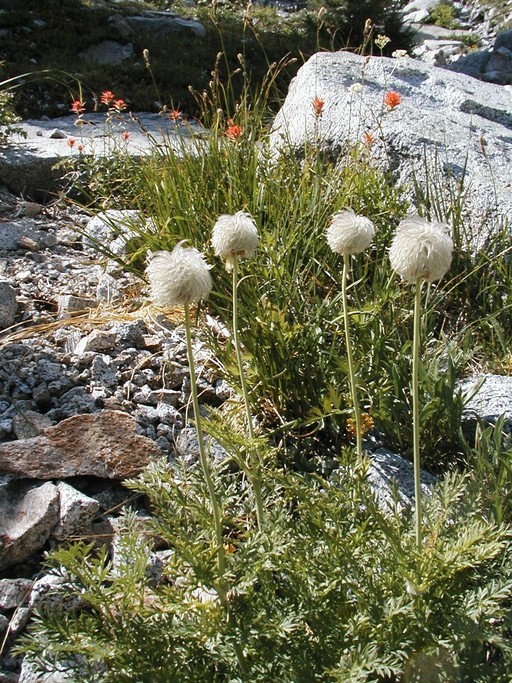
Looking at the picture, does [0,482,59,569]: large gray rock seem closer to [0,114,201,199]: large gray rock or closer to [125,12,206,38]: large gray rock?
[0,114,201,199]: large gray rock

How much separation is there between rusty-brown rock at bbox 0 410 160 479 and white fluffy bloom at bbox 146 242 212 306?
1.15 m

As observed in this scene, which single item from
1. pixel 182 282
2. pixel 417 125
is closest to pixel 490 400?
pixel 182 282

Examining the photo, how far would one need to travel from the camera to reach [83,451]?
2.76 metres

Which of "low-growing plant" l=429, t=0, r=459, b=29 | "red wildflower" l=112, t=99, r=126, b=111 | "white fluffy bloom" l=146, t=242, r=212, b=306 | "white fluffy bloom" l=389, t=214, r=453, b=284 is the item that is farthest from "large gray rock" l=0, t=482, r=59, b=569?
"low-growing plant" l=429, t=0, r=459, b=29

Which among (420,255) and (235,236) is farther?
(235,236)

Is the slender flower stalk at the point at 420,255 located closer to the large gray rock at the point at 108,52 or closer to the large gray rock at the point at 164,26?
the large gray rock at the point at 108,52

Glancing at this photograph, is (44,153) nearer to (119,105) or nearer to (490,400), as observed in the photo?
(119,105)

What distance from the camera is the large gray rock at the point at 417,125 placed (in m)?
4.22

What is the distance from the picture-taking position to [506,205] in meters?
4.09

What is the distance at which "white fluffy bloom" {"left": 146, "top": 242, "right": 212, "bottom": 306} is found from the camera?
5.61ft

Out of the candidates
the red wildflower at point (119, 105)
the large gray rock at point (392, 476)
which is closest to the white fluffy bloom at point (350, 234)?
the large gray rock at point (392, 476)

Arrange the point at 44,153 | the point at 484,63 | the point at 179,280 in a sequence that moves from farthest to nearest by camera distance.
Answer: the point at 484,63
the point at 44,153
the point at 179,280

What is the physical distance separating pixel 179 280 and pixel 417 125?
3.36 m

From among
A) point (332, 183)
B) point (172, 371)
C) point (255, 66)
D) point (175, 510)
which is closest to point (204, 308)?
point (172, 371)
